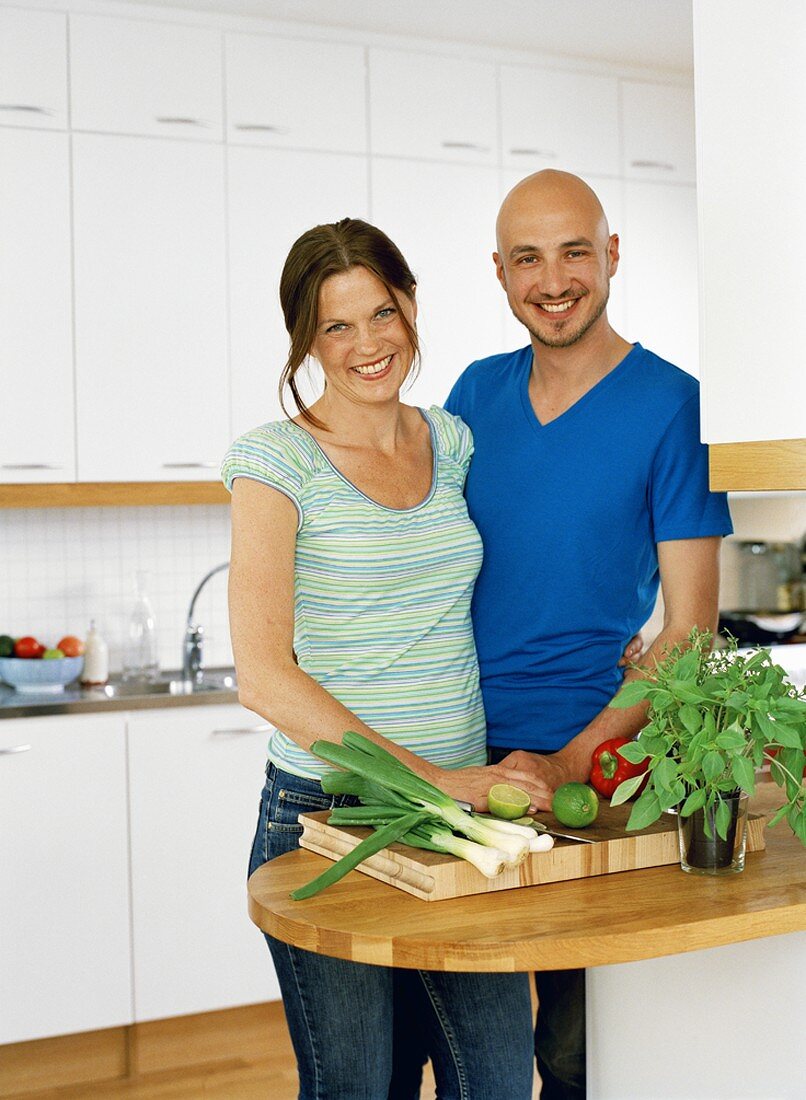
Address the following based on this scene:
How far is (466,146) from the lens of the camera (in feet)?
13.1

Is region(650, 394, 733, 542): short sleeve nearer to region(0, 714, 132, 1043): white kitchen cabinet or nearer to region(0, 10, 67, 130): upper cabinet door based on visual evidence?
region(0, 714, 132, 1043): white kitchen cabinet

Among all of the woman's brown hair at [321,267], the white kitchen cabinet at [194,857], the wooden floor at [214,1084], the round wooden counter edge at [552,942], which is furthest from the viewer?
the white kitchen cabinet at [194,857]

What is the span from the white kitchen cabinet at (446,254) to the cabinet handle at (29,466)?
1071mm

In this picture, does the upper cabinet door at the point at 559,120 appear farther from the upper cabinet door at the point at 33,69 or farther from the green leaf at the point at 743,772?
the green leaf at the point at 743,772

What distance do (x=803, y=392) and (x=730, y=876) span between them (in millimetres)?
629

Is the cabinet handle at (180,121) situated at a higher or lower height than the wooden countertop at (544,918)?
higher

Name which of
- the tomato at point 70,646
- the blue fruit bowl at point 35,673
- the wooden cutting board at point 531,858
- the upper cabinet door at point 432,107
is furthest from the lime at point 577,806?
the upper cabinet door at point 432,107

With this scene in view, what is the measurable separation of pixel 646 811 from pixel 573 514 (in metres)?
0.67

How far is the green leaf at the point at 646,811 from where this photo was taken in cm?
152

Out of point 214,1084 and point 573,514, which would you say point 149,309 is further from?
point 214,1084

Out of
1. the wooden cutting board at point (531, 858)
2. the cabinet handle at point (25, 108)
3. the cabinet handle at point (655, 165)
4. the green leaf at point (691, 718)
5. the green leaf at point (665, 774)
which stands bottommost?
the wooden cutting board at point (531, 858)

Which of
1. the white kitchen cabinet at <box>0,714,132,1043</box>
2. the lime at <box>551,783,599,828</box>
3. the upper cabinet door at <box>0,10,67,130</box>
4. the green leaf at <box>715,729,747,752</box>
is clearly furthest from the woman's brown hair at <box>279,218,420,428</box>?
the upper cabinet door at <box>0,10,67,130</box>

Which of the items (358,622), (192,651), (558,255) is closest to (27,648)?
(192,651)

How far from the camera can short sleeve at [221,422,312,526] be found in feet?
6.03
